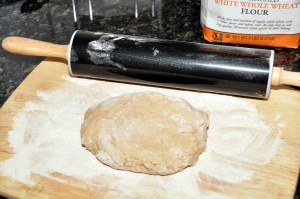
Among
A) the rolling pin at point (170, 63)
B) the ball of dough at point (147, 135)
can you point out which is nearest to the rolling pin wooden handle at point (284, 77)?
the rolling pin at point (170, 63)

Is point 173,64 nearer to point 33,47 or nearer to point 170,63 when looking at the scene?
point 170,63

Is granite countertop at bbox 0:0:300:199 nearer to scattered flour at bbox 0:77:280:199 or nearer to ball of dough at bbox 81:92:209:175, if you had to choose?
scattered flour at bbox 0:77:280:199

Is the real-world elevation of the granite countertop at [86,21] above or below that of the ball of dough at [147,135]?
above

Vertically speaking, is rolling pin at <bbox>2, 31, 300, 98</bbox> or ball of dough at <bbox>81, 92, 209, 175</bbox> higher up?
rolling pin at <bbox>2, 31, 300, 98</bbox>

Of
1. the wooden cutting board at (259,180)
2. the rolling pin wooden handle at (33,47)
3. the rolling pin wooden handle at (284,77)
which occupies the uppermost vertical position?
the rolling pin wooden handle at (33,47)

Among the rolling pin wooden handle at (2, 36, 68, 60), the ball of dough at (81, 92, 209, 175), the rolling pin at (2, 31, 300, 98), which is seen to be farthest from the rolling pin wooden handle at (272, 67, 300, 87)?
the rolling pin wooden handle at (2, 36, 68, 60)

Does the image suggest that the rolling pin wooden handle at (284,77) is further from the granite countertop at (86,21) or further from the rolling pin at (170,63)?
the granite countertop at (86,21)
